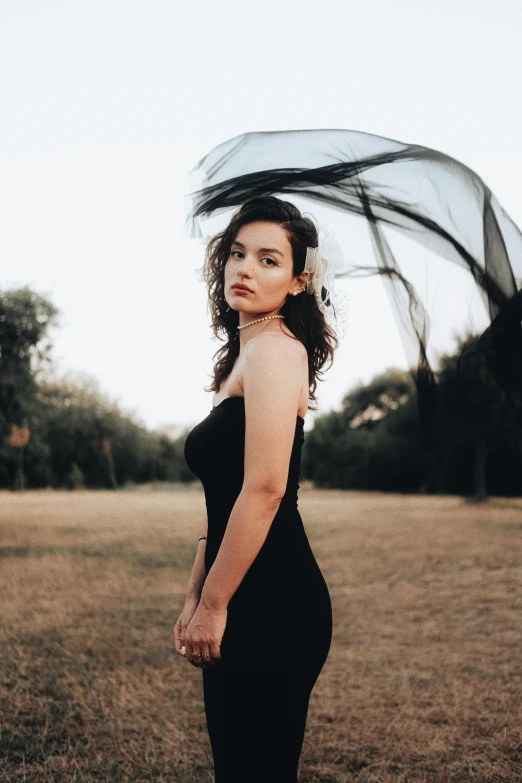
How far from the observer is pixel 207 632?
1.76m

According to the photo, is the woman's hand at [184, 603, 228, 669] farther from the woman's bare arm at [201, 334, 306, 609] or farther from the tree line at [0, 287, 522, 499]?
the tree line at [0, 287, 522, 499]

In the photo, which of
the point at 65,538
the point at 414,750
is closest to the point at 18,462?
the point at 65,538

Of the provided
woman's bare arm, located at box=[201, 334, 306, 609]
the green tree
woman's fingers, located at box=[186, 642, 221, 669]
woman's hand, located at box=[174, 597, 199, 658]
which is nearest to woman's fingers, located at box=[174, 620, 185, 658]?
woman's hand, located at box=[174, 597, 199, 658]

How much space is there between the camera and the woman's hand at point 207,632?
5.78 ft

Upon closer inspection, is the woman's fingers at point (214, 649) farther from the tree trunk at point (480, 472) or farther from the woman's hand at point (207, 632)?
the tree trunk at point (480, 472)

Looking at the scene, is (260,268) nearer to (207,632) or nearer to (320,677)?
(207,632)

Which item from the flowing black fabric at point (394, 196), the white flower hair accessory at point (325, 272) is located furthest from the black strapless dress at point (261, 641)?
the flowing black fabric at point (394, 196)

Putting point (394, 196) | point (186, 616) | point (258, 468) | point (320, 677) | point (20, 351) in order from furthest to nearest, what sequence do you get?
point (20, 351) < point (320, 677) < point (394, 196) < point (186, 616) < point (258, 468)

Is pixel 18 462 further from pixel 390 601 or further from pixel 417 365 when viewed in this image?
pixel 417 365

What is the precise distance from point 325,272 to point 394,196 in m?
0.72

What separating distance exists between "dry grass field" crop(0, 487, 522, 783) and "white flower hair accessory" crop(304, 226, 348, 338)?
965 mm

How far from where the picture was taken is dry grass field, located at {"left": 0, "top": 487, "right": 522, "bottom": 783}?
11.4 feet

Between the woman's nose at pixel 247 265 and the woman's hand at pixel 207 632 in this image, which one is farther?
the woman's nose at pixel 247 265

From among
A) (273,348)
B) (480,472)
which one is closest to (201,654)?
(273,348)
